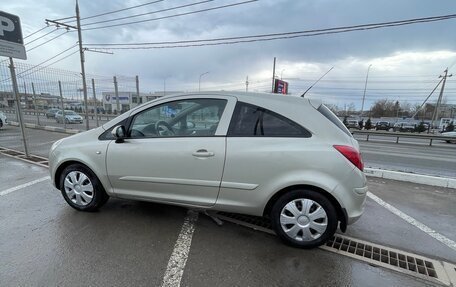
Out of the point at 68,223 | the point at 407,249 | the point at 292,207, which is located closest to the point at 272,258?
the point at 292,207

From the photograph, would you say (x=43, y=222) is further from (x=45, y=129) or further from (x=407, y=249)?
(x=45, y=129)

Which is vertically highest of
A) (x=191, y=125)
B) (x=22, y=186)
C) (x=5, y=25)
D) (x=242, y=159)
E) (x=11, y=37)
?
(x=5, y=25)

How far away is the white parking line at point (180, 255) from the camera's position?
2.35 metres

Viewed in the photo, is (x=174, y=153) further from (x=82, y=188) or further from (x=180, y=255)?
(x=82, y=188)

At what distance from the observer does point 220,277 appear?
2.41 meters

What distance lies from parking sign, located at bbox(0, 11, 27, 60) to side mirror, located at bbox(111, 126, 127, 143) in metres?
5.66

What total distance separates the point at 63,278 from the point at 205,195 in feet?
5.10

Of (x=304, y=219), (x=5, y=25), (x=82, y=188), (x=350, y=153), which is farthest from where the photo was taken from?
(x=5, y=25)

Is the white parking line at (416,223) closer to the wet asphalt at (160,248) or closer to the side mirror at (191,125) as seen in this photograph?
the wet asphalt at (160,248)

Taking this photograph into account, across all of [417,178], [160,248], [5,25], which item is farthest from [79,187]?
[417,178]

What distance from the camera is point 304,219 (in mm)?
2803

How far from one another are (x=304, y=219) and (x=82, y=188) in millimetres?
2973

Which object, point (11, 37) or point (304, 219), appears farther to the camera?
point (11, 37)

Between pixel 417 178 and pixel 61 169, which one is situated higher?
pixel 61 169
